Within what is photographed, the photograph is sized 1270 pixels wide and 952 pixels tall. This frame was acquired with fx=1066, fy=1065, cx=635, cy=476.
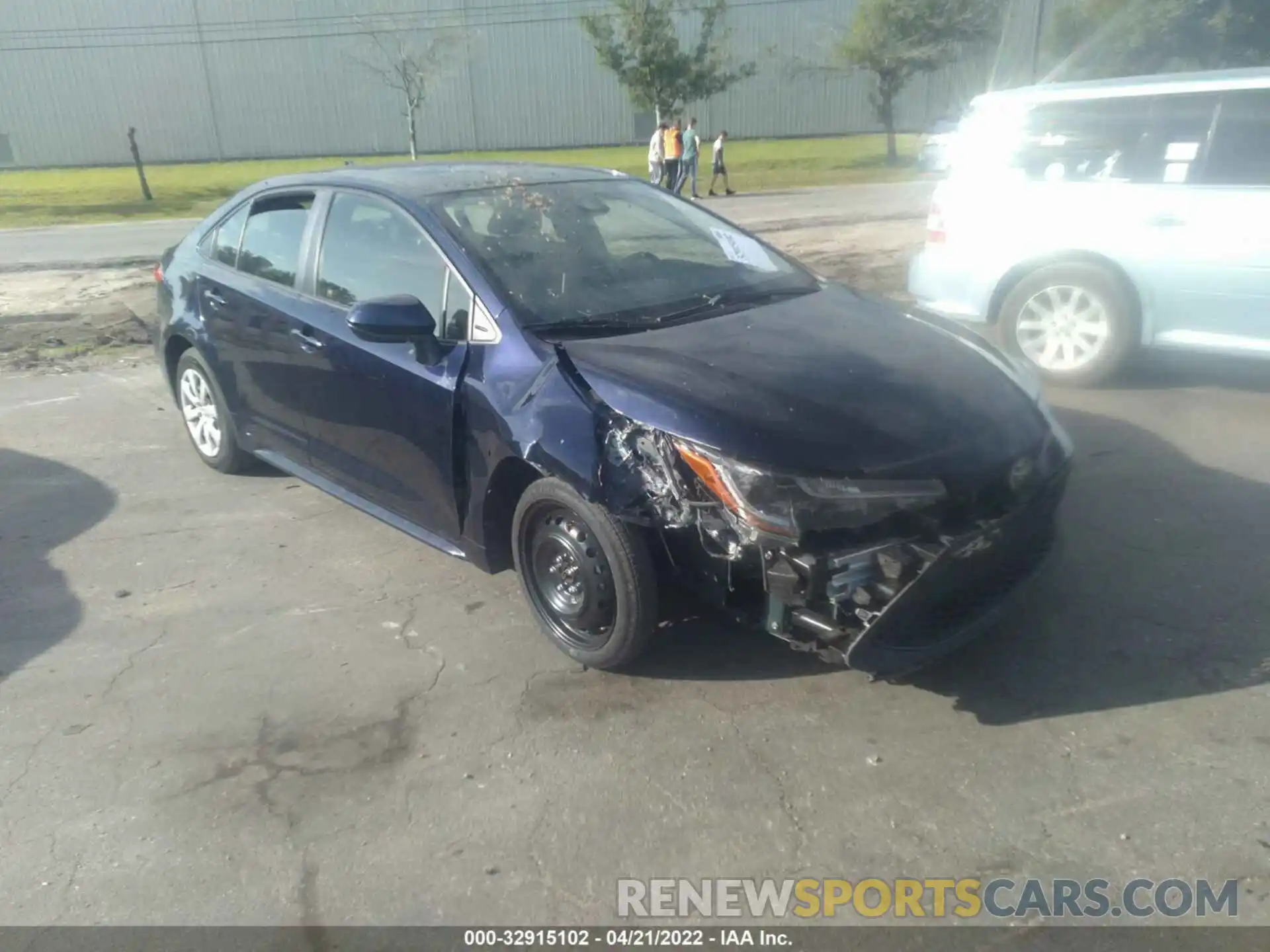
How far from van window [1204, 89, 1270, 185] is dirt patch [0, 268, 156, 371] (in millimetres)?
8289

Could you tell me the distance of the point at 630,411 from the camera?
3.50 meters

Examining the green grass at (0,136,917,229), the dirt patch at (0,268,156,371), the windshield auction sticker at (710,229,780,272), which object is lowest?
the green grass at (0,136,917,229)

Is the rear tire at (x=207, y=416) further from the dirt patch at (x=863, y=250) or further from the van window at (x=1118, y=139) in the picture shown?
the dirt patch at (x=863, y=250)

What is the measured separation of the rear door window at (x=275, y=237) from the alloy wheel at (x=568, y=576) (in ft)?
6.41

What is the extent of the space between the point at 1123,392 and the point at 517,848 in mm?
5422

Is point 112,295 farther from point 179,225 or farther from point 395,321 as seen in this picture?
point 179,225

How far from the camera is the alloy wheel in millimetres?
3676

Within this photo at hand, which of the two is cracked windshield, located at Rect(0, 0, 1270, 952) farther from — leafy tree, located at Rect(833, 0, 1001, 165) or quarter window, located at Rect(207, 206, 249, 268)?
leafy tree, located at Rect(833, 0, 1001, 165)

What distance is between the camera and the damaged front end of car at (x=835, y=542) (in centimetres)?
322

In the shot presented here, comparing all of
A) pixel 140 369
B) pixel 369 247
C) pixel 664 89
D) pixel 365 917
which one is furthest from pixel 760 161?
pixel 365 917

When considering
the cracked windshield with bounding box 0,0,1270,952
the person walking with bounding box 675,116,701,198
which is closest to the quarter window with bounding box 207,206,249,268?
the cracked windshield with bounding box 0,0,1270,952

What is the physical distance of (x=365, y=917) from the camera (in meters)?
2.81

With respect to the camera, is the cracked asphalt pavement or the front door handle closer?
the cracked asphalt pavement

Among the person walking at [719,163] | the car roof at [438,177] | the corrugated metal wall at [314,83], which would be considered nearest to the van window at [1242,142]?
the car roof at [438,177]
